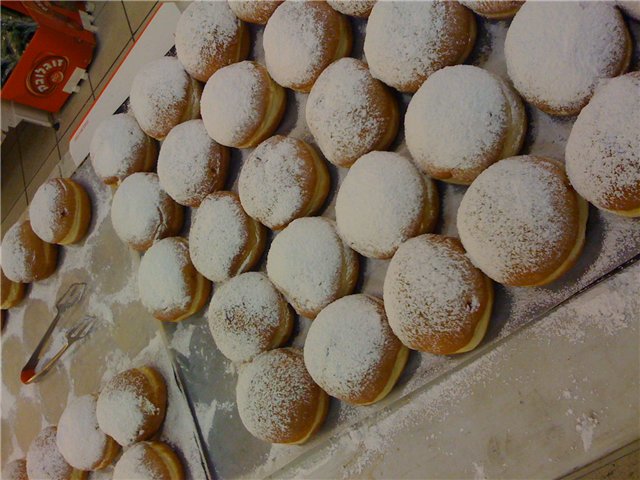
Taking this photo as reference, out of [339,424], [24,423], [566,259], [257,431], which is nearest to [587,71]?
[566,259]

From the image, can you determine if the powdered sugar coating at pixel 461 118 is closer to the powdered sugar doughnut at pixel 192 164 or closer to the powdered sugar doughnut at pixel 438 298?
the powdered sugar doughnut at pixel 438 298

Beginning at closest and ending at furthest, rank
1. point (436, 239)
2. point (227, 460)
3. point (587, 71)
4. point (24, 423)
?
point (587, 71)
point (436, 239)
point (227, 460)
point (24, 423)

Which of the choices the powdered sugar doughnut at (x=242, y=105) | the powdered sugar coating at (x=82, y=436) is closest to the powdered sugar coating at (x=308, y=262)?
the powdered sugar doughnut at (x=242, y=105)

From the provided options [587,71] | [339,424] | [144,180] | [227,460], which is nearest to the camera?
[587,71]

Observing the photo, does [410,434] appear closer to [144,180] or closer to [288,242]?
[288,242]

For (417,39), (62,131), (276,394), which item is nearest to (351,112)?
(417,39)

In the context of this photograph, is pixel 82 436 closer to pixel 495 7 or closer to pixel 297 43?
pixel 297 43

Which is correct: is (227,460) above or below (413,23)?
below

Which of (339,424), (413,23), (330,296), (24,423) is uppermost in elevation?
(413,23)
